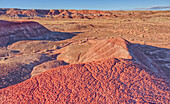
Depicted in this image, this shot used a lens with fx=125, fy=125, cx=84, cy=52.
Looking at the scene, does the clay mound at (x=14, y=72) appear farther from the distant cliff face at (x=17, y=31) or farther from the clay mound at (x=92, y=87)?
the distant cliff face at (x=17, y=31)

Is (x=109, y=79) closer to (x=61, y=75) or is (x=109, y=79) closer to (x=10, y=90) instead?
(x=61, y=75)

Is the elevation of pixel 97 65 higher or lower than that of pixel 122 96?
higher

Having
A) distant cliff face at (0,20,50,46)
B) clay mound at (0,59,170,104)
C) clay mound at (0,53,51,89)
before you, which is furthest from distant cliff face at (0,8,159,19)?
clay mound at (0,59,170,104)

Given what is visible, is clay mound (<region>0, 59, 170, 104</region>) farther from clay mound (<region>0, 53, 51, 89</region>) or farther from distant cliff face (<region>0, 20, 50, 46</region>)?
distant cliff face (<region>0, 20, 50, 46</region>)

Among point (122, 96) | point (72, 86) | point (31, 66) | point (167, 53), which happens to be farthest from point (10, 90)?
point (167, 53)

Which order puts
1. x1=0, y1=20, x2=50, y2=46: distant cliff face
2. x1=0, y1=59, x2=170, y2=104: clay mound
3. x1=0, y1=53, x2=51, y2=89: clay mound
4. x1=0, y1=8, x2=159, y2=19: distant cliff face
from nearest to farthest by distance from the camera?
x1=0, y1=59, x2=170, y2=104: clay mound < x1=0, y1=53, x2=51, y2=89: clay mound < x1=0, y1=20, x2=50, y2=46: distant cliff face < x1=0, y1=8, x2=159, y2=19: distant cliff face

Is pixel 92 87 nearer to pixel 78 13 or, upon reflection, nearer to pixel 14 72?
pixel 14 72

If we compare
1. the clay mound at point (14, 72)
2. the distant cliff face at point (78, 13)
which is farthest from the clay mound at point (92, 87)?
the distant cliff face at point (78, 13)
